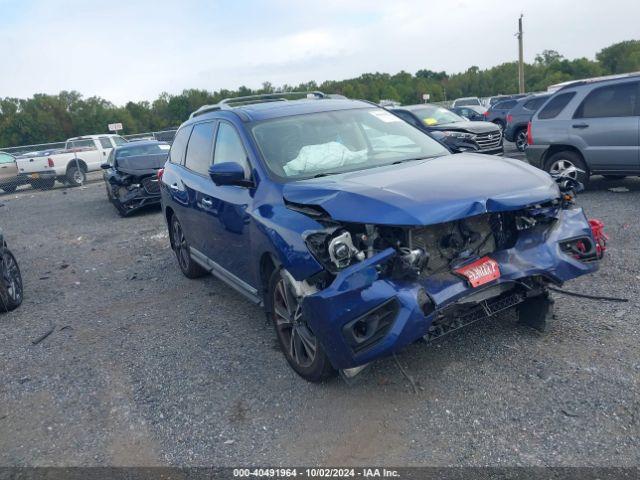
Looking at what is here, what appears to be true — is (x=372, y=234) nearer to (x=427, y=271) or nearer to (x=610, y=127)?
(x=427, y=271)

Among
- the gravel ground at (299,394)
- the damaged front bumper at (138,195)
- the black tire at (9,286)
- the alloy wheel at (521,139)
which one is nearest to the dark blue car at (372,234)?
the gravel ground at (299,394)

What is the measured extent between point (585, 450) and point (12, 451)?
3274 millimetres

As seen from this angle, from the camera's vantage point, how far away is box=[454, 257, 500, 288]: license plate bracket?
135 inches

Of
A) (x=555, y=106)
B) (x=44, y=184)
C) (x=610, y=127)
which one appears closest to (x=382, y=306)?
(x=610, y=127)

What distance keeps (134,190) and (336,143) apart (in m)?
8.60

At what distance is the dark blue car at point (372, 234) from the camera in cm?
328

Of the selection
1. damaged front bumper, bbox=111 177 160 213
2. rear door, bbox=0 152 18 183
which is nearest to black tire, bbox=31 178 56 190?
rear door, bbox=0 152 18 183

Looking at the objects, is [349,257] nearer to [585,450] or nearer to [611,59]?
[585,450]

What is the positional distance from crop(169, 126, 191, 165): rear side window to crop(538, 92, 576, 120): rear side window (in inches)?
250

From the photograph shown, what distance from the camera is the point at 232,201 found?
4.63 meters

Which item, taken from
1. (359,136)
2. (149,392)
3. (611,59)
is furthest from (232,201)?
(611,59)

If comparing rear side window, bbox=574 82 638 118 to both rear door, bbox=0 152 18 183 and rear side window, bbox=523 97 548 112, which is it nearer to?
rear side window, bbox=523 97 548 112

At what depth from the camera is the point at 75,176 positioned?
21.9 meters

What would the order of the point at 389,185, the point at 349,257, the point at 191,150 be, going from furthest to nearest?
the point at 191,150, the point at 389,185, the point at 349,257
